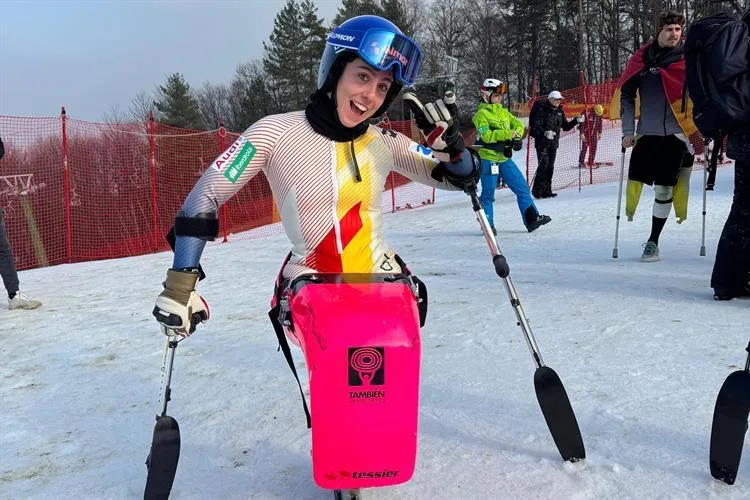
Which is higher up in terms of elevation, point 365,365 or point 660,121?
point 660,121

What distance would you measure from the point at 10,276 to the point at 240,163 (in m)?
5.12

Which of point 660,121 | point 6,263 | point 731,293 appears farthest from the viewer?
point 6,263

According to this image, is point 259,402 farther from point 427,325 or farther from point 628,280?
point 628,280

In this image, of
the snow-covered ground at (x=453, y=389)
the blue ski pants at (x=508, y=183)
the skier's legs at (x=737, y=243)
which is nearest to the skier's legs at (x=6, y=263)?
the snow-covered ground at (x=453, y=389)

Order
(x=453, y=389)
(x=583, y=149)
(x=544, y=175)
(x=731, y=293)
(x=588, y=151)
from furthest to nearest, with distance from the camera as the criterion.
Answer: (x=583, y=149) < (x=588, y=151) < (x=544, y=175) < (x=731, y=293) < (x=453, y=389)

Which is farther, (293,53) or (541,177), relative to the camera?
(293,53)

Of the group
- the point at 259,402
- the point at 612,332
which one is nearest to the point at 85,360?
the point at 259,402

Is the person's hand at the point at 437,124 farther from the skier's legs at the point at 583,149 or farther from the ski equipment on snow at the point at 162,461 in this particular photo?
the skier's legs at the point at 583,149

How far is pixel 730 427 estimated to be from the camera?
7.57ft

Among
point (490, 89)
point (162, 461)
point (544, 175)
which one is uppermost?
point (490, 89)

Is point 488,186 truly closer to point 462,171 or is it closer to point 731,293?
point 731,293

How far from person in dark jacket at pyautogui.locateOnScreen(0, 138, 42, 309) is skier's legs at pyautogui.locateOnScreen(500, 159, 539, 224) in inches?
255

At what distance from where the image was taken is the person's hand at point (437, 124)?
2.46 m

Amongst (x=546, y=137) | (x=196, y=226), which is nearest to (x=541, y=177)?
(x=546, y=137)
